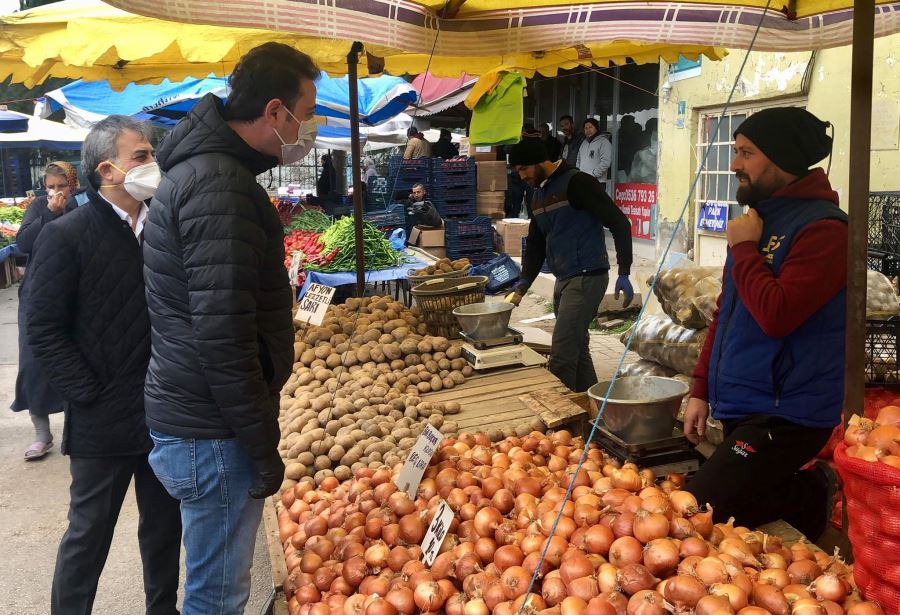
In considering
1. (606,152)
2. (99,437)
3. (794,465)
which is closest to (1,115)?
(606,152)

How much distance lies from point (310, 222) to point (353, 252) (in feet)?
8.30

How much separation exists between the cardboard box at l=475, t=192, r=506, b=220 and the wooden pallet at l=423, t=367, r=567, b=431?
7.81m

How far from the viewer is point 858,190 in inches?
77.4

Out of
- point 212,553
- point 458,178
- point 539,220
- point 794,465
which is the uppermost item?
point 458,178

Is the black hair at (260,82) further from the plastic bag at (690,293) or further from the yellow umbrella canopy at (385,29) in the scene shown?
the plastic bag at (690,293)

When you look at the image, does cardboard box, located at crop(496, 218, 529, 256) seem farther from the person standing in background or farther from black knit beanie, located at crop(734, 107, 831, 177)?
black knit beanie, located at crop(734, 107, 831, 177)

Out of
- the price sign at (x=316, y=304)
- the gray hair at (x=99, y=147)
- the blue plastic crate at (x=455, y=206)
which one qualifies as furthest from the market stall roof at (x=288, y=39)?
the blue plastic crate at (x=455, y=206)

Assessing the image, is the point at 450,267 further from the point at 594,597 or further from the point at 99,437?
the point at 594,597

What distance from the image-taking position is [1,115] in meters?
13.1

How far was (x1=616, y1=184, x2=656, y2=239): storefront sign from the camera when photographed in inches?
465

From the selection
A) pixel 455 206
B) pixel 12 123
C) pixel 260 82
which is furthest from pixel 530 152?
pixel 12 123

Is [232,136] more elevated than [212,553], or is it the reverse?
[232,136]

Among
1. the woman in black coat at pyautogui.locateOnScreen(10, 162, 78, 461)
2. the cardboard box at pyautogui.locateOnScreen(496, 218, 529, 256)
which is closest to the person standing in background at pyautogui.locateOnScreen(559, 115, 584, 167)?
the cardboard box at pyautogui.locateOnScreen(496, 218, 529, 256)

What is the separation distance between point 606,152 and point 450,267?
675 cm
